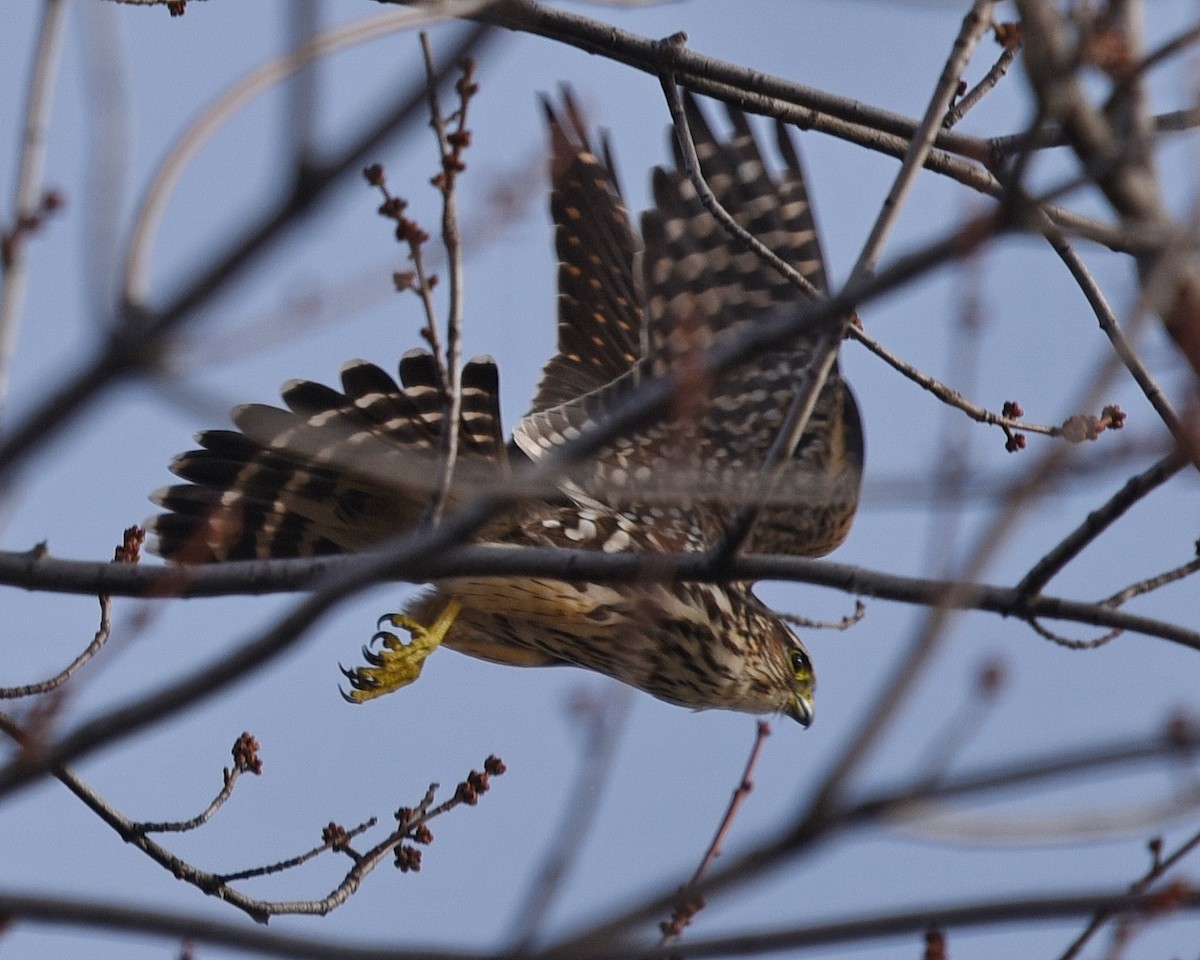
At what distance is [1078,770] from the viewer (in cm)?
158

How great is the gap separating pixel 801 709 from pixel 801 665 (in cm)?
17

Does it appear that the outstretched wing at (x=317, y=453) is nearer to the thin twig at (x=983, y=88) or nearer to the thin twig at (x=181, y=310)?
the thin twig at (x=983, y=88)

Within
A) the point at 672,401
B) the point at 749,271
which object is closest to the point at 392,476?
the point at 672,401

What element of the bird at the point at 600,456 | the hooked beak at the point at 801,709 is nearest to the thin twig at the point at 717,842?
the bird at the point at 600,456

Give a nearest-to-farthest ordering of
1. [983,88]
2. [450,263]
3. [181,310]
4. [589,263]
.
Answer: [181,310], [450,263], [983,88], [589,263]

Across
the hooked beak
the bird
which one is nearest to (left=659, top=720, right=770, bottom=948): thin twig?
the bird

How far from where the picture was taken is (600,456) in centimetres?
478

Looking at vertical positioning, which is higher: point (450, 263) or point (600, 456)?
point (600, 456)

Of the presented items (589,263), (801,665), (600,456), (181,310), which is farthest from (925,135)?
(589,263)

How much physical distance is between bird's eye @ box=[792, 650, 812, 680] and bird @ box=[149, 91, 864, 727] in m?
0.02

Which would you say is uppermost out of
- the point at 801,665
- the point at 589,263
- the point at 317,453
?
the point at 589,263

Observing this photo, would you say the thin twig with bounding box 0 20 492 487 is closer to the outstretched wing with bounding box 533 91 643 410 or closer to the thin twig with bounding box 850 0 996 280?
the thin twig with bounding box 850 0 996 280

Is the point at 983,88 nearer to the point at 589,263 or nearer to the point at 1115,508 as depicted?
the point at 1115,508

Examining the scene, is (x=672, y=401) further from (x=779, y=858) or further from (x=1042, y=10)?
(x=1042, y=10)
